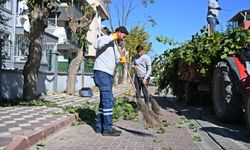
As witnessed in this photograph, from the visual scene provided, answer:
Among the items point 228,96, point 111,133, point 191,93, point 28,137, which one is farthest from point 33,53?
point 28,137

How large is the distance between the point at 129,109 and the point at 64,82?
11.5 m

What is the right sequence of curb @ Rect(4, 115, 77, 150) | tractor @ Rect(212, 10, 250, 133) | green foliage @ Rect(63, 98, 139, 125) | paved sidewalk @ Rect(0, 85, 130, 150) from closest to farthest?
curb @ Rect(4, 115, 77, 150) < paved sidewalk @ Rect(0, 85, 130, 150) < tractor @ Rect(212, 10, 250, 133) < green foliage @ Rect(63, 98, 139, 125)

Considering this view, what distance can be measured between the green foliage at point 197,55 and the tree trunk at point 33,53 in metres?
3.86

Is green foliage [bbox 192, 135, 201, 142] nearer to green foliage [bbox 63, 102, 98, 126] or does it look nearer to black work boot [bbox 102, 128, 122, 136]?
black work boot [bbox 102, 128, 122, 136]

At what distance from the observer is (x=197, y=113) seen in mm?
11859

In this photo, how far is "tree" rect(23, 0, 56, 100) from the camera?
13522 millimetres

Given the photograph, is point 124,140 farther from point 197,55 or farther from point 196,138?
point 197,55

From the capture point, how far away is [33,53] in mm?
13969

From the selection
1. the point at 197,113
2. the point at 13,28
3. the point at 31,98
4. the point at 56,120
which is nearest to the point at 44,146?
the point at 56,120

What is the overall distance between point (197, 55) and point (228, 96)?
2.64 metres

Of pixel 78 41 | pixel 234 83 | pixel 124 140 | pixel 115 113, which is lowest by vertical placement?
pixel 124 140

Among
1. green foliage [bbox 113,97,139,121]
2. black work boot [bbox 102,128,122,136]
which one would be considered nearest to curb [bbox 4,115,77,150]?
black work boot [bbox 102,128,122,136]

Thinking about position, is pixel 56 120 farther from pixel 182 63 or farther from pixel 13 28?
pixel 13 28

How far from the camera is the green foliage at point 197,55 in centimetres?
1002
